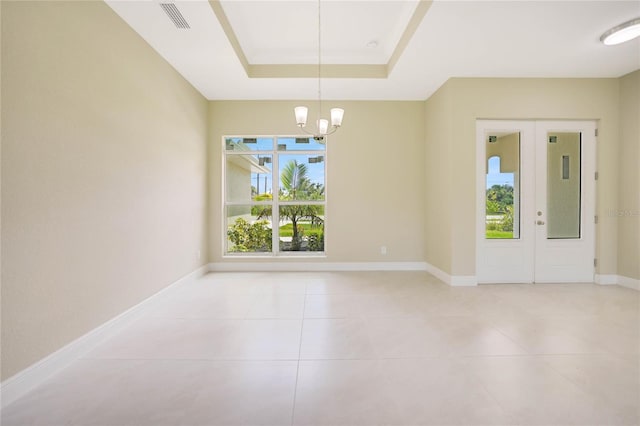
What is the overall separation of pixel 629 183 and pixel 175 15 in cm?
592

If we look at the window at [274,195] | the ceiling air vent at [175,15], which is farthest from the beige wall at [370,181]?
the ceiling air vent at [175,15]

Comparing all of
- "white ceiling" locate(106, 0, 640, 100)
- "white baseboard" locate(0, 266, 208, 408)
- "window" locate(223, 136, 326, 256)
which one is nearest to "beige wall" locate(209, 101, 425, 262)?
"window" locate(223, 136, 326, 256)

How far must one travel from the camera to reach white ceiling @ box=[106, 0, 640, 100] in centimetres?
280

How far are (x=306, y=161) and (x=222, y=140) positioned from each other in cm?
149

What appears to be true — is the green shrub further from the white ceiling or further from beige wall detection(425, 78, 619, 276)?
beige wall detection(425, 78, 619, 276)

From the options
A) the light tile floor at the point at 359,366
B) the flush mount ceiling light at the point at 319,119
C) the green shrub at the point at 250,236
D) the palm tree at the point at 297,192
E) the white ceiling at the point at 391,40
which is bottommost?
the light tile floor at the point at 359,366

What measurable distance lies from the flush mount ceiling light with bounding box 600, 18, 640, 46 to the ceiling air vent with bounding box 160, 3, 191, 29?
4300 millimetres

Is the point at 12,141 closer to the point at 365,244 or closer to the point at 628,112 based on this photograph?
the point at 365,244

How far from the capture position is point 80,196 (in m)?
2.31

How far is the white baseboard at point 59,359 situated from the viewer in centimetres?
176

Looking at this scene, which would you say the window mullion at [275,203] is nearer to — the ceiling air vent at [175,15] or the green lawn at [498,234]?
the ceiling air vent at [175,15]

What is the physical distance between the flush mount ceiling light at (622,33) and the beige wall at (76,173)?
16.0 ft

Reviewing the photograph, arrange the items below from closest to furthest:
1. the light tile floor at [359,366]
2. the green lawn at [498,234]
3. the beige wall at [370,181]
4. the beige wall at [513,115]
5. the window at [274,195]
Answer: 1. the light tile floor at [359,366]
2. the beige wall at [513,115]
3. the green lawn at [498,234]
4. the beige wall at [370,181]
5. the window at [274,195]

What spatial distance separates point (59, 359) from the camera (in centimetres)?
210
